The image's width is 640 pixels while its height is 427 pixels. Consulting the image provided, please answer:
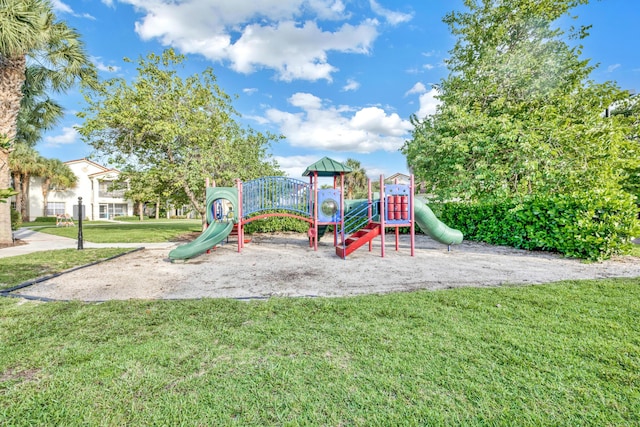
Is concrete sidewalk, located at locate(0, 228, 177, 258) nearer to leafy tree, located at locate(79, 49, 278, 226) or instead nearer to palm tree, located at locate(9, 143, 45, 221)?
leafy tree, located at locate(79, 49, 278, 226)

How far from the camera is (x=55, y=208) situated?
1220 inches

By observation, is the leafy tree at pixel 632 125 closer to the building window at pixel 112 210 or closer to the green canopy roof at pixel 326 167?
the green canopy roof at pixel 326 167

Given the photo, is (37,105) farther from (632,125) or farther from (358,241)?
(632,125)

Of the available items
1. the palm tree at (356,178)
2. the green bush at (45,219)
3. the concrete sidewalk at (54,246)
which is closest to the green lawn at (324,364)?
the concrete sidewalk at (54,246)

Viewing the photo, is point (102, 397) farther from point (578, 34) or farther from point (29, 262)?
point (578, 34)

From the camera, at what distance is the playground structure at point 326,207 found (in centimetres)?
791

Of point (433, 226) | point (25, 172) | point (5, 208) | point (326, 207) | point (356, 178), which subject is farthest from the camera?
point (356, 178)

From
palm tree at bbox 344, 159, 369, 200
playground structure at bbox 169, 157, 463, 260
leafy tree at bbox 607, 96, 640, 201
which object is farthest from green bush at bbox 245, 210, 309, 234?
palm tree at bbox 344, 159, 369, 200

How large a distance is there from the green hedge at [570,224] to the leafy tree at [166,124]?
9.94 m

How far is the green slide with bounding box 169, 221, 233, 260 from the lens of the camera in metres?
6.75

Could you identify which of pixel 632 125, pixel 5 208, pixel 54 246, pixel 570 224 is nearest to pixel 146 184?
pixel 54 246

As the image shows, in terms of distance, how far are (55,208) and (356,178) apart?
110 feet

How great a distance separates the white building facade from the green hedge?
1321 inches

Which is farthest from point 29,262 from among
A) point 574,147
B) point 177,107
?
point 574,147
